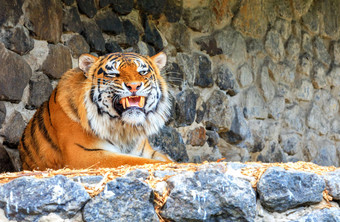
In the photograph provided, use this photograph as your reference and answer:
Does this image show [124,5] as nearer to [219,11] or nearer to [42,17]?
[42,17]

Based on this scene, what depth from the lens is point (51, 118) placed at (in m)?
3.17

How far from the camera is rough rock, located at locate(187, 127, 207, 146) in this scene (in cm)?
473

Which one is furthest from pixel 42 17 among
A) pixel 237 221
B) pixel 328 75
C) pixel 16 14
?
pixel 328 75

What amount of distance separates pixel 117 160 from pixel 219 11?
267 cm

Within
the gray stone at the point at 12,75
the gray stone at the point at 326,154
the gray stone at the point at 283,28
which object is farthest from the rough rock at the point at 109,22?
the gray stone at the point at 326,154

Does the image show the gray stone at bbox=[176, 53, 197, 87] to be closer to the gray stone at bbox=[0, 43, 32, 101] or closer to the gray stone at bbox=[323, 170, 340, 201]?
the gray stone at bbox=[0, 43, 32, 101]

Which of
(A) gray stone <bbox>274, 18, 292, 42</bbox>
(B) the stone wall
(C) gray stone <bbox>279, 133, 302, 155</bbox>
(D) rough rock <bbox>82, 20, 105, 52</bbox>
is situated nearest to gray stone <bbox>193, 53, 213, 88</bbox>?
(B) the stone wall

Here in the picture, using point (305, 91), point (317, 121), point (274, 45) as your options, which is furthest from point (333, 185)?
point (317, 121)

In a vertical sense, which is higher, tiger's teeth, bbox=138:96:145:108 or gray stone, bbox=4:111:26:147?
tiger's teeth, bbox=138:96:145:108

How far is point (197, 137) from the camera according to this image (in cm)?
480

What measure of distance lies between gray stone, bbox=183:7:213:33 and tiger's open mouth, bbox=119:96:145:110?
75.2 inches

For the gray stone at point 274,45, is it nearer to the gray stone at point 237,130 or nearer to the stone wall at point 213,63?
the stone wall at point 213,63

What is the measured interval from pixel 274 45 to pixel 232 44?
715 millimetres

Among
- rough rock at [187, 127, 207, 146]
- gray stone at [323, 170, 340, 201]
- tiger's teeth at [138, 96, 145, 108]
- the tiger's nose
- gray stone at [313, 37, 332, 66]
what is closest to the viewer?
gray stone at [323, 170, 340, 201]
